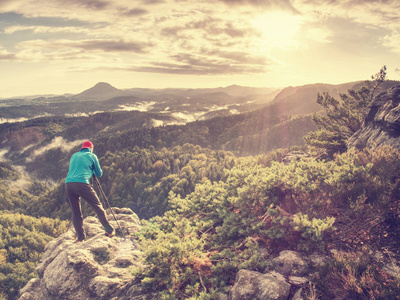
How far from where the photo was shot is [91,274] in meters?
9.48

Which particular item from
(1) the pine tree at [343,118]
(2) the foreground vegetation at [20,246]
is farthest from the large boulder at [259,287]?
(2) the foreground vegetation at [20,246]

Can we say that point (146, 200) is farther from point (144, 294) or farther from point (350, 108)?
point (144, 294)

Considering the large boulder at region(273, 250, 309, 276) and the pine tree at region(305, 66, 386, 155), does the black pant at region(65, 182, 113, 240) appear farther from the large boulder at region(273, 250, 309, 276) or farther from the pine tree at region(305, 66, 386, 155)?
the pine tree at region(305, 66, 386, 155)

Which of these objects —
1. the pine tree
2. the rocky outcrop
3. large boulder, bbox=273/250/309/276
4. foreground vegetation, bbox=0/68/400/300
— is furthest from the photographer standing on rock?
the pine tree

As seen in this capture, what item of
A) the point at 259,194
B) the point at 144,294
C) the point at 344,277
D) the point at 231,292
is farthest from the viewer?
the point at 259,194

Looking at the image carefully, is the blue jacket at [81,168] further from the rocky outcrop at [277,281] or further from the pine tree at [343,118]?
the pine tree at [343,118]

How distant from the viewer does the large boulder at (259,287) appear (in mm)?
5910

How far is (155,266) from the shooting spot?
7.30 m

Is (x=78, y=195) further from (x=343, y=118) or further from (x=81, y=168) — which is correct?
(x=343, y=118)

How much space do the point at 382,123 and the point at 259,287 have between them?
14629mm

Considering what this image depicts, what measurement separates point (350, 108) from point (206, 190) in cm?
2138

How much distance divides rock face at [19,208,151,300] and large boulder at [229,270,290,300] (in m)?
3.17

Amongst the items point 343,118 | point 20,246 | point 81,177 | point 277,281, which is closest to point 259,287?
point 277,281

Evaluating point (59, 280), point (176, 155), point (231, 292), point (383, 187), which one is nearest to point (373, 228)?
point (383, 187)
